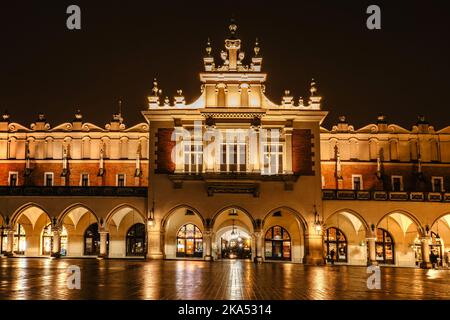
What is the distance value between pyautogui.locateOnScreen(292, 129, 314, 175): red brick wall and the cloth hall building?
0.25ft

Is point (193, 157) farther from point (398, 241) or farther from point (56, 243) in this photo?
point (398, 241)

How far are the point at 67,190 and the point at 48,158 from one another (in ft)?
23.4

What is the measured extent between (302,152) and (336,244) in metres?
8.86

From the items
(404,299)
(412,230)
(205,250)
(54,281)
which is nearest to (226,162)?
(205,250)

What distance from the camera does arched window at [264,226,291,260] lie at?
45.1 meters

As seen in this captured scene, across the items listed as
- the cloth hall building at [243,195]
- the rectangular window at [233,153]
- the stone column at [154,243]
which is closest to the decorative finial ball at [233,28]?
the cloth hall building at [243,195]

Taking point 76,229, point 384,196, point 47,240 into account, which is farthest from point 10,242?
point 384,196

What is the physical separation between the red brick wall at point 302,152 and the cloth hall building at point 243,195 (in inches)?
2.9

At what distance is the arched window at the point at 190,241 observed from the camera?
44938mm

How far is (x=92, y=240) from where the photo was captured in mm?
46625

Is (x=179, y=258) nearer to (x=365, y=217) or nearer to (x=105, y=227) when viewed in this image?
(x=105, y=227)

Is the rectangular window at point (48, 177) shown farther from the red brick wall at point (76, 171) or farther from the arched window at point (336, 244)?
→ the arched window at point (336, 244)

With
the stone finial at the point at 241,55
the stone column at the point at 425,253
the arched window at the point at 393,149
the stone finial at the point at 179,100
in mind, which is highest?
the stone finial at the point at 241,55

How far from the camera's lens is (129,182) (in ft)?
155
